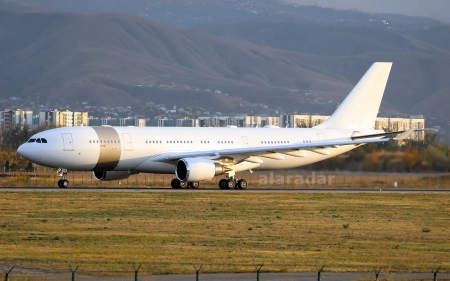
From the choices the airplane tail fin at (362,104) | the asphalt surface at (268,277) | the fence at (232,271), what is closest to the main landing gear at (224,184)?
the airplane tail fin at (362,104)

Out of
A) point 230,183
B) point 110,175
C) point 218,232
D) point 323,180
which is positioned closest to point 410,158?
point 323,180

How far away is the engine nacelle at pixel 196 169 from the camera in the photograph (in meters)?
56.0

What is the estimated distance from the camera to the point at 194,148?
60406 millimetres

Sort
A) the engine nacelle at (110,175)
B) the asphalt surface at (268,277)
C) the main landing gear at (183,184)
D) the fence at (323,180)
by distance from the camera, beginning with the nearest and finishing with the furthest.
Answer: the asphalt surface at (268,277) < the engine nacelle at (110,175) < the main landing gear at (183,184) < the fence at (323,180)

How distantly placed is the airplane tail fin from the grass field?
17037mm

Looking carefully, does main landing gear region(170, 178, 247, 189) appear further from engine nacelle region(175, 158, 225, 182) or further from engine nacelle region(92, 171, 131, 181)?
engine nacelle region(92, 171, 131, 181)

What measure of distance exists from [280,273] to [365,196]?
30.8 m

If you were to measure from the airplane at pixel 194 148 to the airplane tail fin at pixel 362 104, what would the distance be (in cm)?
8

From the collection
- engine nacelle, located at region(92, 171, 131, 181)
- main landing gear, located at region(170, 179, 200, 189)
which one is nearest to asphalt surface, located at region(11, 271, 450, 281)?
main landing gear, located at region(170, 179, 200, 189)

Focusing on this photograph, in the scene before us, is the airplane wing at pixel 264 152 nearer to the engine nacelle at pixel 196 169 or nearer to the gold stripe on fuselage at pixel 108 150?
the engine nacelle at pixel 196 169

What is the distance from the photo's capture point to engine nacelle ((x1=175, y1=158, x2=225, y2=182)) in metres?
56.0

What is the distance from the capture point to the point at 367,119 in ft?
229

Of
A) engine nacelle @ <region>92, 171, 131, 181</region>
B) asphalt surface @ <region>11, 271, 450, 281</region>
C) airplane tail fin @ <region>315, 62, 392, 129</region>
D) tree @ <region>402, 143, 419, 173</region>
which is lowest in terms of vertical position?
asphalt surface @ <region>11, 271, 450, 281</region>

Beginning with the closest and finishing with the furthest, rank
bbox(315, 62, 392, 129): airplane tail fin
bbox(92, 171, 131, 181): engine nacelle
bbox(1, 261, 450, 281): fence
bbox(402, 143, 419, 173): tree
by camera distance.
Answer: bbox(1, 261, 450, 281): fence
bbox(92, 171, 131, 181): engine nacelle
bbox(402, 143, 419, 173): tree
bbox(315, 62, 392, 129): airplane tail fin
